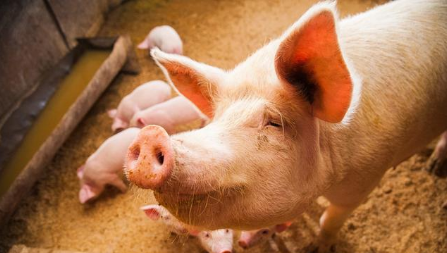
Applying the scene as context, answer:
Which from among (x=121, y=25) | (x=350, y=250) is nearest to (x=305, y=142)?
(x=350, y=250)

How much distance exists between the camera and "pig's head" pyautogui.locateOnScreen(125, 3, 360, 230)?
3.71ft

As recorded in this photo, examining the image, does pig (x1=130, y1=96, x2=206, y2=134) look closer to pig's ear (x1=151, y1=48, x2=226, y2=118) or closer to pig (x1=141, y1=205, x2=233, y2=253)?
pig (x1=141, y1=205, x2=233, y2=253)

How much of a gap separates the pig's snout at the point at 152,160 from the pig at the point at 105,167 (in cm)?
201

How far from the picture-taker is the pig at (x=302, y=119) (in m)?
1.17

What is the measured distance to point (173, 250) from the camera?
2713 millimetres

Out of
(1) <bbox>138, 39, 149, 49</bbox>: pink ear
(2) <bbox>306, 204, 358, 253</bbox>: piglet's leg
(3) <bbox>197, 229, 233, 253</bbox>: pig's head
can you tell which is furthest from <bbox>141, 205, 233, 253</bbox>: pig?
(1) <bbox>138, 39, 149, 49</bbox>: pink ear

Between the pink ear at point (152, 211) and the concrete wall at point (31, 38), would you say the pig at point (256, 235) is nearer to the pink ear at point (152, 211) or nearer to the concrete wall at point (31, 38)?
the pink ear at point (152, 211)

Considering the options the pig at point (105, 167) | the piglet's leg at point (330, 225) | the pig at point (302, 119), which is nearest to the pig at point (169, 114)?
the pig at point (105, 167)

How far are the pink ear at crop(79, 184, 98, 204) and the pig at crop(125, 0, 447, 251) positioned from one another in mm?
1761

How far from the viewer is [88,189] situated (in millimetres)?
3168

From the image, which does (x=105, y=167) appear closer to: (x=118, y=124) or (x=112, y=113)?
(x=118, y=124)

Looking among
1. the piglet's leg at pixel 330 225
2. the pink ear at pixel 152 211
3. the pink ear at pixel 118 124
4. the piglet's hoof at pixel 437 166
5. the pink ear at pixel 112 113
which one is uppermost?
the pink ear at pixel 112 113

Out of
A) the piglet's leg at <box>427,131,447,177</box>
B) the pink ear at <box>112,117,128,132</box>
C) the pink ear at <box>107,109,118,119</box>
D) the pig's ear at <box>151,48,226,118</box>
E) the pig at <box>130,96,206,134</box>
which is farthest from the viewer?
the pink ear at <box>107,109,118,119</box>

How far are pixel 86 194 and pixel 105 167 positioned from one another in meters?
0.33
